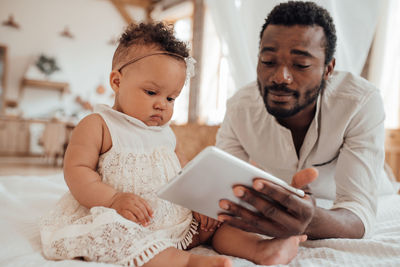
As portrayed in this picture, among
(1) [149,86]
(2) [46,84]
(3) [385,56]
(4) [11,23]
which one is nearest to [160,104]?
(1) [149,86]

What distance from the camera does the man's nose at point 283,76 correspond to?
1.06m

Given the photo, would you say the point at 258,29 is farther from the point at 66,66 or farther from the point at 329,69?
the point at 66,66

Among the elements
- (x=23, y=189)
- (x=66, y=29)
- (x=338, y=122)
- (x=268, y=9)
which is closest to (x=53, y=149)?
(x=66, y=29)

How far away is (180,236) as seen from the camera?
82 cm

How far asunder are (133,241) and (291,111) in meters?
0.75

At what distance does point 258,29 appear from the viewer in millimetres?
1703

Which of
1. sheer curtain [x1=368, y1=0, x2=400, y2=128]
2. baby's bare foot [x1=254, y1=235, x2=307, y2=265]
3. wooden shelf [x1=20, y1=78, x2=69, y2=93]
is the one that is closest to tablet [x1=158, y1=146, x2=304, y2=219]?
baby's bare foot [x1=254, y1=235, x2=307, y2=265]

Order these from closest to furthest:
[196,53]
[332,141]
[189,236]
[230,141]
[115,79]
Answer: [189,236]
[115,79]
[332,141]
[230,141]
[196,53]

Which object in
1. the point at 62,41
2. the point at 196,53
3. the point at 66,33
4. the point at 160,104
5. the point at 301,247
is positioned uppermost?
the point at 66,33

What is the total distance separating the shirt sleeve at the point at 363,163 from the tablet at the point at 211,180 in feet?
1.46

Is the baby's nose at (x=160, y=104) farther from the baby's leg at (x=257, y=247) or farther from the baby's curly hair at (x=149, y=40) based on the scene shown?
the baby's leg at (x=257, y=247)

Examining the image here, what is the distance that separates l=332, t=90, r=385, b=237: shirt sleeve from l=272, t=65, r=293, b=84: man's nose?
0.29 meters

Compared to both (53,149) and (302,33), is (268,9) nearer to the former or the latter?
(302,33)

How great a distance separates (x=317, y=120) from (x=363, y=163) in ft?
0.80
